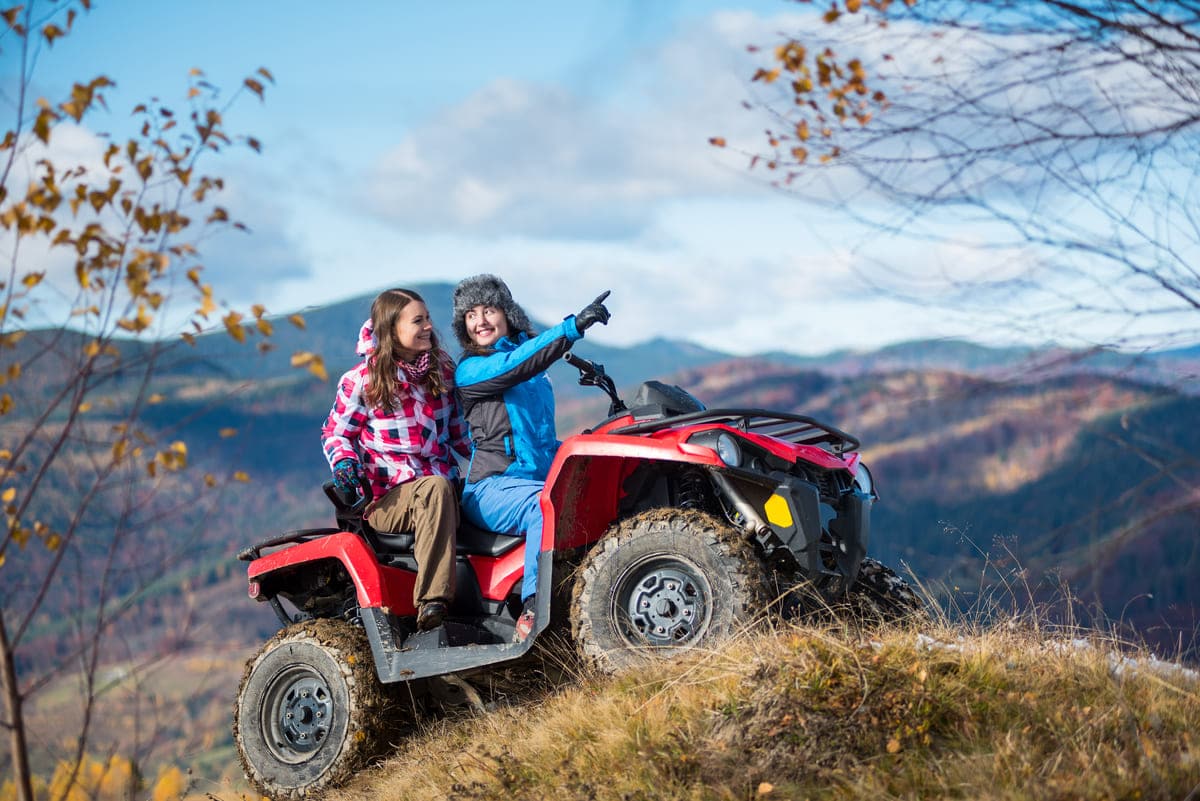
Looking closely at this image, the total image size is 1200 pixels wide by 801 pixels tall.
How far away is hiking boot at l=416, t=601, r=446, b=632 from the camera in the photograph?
5.55m

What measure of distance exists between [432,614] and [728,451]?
5.61 ft

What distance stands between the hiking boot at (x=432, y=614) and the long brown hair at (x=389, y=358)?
1.04 m

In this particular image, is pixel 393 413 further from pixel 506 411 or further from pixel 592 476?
pixel 592 476

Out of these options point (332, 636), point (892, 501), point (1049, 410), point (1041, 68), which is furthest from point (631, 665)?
point (892, 501)

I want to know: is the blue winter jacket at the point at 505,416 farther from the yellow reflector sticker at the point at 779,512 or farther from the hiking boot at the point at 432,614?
the yellow reflector sticker at the point at 779,512

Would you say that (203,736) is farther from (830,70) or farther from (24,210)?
(830,70)

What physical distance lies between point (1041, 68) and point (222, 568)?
177711 mm

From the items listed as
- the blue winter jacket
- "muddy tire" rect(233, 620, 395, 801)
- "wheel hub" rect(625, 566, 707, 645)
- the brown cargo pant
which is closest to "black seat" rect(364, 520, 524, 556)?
the brown cargo pant

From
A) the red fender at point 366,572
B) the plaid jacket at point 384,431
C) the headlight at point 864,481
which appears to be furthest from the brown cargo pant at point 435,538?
the headlight at point 864,481

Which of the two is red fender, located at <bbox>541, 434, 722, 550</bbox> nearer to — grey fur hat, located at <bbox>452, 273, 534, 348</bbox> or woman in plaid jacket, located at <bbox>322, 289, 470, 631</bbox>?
woman in plaid jacket, located at <bbox>322, 289, 470, 631</bbox>

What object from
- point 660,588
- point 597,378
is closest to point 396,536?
point 597,378

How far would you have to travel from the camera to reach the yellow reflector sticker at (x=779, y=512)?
4.92m

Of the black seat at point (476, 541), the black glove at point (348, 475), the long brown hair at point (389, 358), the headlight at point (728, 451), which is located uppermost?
the long brown hair at point (389, 358)

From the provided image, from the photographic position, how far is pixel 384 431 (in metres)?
5.99
